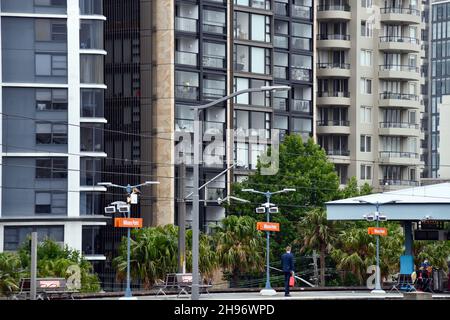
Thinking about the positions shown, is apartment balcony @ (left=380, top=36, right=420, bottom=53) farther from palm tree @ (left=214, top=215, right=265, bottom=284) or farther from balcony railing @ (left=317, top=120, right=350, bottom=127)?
palm tree @ (left=214, top=215, right=265, bottom=284)

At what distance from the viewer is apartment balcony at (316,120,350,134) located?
420 ft

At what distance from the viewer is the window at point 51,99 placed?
94000 mm

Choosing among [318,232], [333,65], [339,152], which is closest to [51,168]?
[318,232]

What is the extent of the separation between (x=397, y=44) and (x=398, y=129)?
8.33m

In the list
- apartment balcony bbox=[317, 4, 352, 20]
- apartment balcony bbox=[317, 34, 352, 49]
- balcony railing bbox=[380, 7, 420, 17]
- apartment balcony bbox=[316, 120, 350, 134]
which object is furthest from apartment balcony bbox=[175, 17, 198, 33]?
balcony railing bbox=[380, 7, 420, 17]

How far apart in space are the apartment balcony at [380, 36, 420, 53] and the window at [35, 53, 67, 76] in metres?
45.8

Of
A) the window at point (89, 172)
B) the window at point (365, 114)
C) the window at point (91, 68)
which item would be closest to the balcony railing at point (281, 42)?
the window at point (365, 114)

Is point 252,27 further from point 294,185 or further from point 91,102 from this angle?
point 91,102

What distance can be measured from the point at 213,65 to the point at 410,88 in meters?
31.7

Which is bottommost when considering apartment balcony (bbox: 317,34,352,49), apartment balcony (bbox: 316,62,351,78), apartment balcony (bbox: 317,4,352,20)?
apartment balcony (bbox: 316,62,351,78)

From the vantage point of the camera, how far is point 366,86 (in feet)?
432

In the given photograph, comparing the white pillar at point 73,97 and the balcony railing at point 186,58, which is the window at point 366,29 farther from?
the white pillar at point 73,97

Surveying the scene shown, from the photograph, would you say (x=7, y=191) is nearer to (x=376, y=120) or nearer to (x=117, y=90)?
(x=117, y=90)
